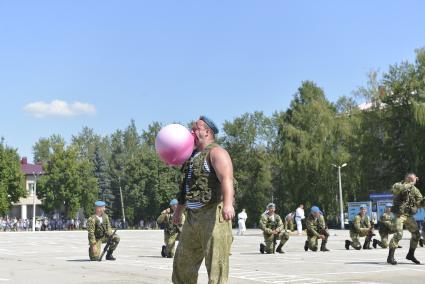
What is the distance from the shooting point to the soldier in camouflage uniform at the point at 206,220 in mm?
6547

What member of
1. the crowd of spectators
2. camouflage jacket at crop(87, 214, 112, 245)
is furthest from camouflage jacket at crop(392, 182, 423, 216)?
the crowd of spectators

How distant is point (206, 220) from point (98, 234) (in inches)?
450

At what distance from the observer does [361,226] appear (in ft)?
73.7

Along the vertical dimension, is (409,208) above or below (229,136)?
below

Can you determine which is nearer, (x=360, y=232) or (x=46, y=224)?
(x=360, y=232)

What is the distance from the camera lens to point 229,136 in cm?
8838

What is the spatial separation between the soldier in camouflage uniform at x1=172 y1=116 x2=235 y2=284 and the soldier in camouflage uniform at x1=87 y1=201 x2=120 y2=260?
35.6 ft

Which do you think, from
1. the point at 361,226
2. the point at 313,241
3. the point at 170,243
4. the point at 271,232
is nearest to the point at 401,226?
the point at 271,232

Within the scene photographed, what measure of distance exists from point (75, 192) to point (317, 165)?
33.9m

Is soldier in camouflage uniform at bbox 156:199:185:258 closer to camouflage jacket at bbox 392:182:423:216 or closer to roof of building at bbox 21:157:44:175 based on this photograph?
camouflage jacket at bbox 392:182:423:216

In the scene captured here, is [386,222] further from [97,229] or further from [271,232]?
[97,229]

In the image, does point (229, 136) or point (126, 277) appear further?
point (229, 136)

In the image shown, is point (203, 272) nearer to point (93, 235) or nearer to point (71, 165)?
point (93, 235)

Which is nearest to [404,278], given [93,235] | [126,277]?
[126,277]
